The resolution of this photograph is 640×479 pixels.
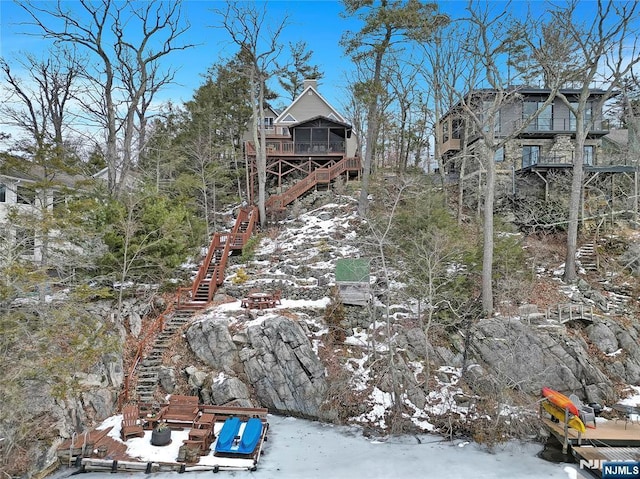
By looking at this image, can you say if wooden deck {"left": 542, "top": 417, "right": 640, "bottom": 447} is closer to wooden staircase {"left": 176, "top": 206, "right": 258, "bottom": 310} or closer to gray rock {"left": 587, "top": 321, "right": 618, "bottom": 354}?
gray rock {"left": 587, "top": 321, "right": 618, "bottom": 354}

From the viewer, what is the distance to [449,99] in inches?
835

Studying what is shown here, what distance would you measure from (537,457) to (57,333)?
1171cm

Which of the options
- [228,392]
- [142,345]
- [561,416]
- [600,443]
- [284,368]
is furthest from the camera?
[142,345]

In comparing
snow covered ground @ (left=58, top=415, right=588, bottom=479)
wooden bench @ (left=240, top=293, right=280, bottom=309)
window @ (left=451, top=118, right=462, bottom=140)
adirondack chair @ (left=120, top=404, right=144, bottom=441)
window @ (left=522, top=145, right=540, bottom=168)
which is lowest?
snow covered ground @ (left=58, top=415, right=588, bottom=479)

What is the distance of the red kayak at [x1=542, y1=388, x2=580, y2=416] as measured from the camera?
32.4 ft

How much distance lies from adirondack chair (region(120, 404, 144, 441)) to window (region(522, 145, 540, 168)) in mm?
23438

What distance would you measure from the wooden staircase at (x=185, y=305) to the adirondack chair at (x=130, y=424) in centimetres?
105

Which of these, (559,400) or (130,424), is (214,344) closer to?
(130,424)

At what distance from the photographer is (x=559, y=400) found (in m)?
10.2

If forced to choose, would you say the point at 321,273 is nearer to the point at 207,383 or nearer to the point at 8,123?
the point at 207,383

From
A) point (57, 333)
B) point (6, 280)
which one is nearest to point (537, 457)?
point (57, 333)

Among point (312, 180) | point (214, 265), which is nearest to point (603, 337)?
point (214, 265)

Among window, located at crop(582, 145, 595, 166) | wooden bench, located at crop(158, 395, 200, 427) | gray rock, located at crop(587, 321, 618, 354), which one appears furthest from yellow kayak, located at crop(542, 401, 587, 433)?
window, located at crop(582, 145, 595, 166)

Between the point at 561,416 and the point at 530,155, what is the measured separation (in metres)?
17.8
